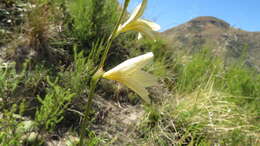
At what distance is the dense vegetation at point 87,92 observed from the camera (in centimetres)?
154

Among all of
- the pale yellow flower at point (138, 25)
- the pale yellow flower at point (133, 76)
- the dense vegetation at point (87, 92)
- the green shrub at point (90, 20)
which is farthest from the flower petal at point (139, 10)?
the green shrub at point (90, 20)

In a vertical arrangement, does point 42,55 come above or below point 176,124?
above

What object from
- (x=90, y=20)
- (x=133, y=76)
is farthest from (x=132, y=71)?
(x=90, y=20)

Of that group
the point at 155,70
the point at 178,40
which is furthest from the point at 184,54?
the point at 155,70

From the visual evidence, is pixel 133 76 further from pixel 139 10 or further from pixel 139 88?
pixel 139 10

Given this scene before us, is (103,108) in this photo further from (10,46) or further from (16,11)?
(16,11)

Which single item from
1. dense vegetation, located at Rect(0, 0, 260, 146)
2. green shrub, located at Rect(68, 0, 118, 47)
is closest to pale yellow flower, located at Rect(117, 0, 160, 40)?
dense vegetation, located at Rect(0, 0, 260, 146)

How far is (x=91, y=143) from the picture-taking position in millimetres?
1260

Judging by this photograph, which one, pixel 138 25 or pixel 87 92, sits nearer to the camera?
pixel 138 25

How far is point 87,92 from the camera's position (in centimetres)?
197

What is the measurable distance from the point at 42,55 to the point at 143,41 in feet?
5.85

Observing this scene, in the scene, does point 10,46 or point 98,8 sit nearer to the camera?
point 10,46

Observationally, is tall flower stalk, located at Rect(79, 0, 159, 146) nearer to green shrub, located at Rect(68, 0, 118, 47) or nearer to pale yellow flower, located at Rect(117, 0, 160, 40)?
pale yellow flower, located at Rect(117, 0, 160, 40)

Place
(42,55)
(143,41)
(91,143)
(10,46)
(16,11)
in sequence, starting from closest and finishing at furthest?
(91,143) < (10,46) < (42,55) < (16,11) < (143,41)
